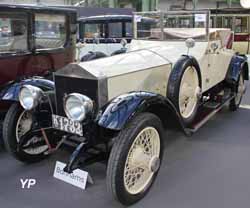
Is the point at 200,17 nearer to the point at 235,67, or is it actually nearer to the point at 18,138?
the point at 235,67

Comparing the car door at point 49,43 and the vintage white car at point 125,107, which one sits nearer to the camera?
the vintage white car at point 125,107

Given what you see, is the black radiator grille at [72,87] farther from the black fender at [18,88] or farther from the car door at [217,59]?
the car door at [217,59]

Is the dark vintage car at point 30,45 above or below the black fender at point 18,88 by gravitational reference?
above

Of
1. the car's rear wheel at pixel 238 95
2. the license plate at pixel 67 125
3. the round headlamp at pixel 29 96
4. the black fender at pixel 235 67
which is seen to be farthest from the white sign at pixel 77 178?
the car's rear wheel at pixel 238 95

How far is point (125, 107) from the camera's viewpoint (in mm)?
2174

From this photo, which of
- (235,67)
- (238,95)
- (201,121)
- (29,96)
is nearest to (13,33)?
(29,96)

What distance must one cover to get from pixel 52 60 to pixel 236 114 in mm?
2579

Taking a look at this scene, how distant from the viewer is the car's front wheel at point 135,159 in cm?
209

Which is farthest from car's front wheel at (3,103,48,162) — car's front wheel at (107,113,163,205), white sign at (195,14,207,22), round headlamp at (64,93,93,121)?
white sign at (195,14,207,22)

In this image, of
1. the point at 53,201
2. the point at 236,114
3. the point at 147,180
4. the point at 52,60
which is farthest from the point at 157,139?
the point at 236,114

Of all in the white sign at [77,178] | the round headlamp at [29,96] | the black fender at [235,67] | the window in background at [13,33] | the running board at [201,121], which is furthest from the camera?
the black fender at [235,67]

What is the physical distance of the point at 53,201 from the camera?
2350 millimetres

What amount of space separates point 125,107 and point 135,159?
397mm

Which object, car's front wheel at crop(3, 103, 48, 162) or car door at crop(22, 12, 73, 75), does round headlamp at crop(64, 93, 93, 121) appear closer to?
car's front wheel at crop(3, 103, 48, 162)
